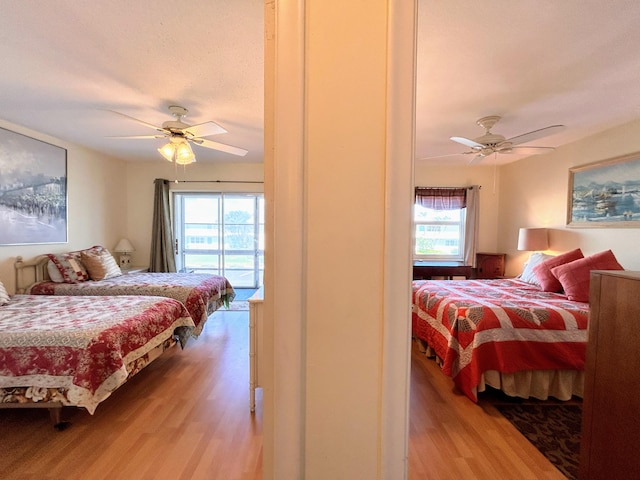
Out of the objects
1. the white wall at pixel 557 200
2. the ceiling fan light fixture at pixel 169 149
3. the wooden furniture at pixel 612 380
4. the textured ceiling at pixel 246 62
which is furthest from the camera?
the white wall at pixel 557 200

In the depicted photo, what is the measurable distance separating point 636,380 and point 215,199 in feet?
16.5

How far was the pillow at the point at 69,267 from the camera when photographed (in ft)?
10.3

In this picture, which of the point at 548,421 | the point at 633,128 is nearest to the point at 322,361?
the point at 548,421

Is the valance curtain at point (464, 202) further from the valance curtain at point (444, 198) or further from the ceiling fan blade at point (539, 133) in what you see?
the ceiling fan blade at point (539, 133)

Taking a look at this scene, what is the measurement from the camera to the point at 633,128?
2652 mm

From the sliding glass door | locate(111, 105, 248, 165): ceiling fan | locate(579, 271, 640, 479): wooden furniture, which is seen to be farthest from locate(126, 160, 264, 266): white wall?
locate(579, 271, 640, 479): wooden furniture

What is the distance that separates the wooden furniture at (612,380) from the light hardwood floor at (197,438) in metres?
0.36

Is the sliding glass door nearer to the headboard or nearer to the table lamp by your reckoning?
the table lamp

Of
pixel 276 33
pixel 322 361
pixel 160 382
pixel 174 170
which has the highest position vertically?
pixel 174 170

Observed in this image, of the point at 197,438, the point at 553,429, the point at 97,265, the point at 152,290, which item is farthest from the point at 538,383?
the point at 97,265

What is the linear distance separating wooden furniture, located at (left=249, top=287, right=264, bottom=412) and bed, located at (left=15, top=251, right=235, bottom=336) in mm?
1179

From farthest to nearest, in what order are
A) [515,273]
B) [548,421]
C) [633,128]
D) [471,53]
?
[515,273] < [633,128] < [548,421] < [471,53]

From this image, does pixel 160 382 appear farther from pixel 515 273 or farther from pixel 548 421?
pixel 515 273

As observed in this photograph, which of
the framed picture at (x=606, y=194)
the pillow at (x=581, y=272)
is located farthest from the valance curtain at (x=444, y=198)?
the pillow at (x=581, y=272)
